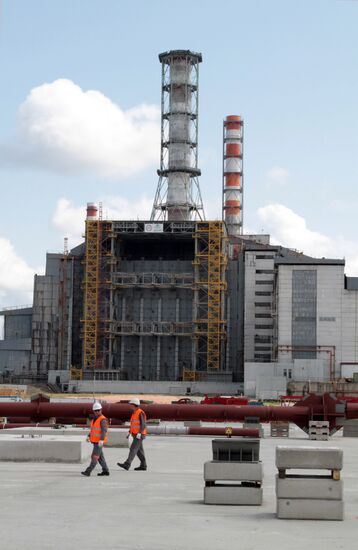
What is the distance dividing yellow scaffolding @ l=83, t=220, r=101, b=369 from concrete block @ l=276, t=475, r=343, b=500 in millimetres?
113226

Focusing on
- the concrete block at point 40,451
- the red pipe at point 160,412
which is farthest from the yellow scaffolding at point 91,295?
the concrete block at point 40,451

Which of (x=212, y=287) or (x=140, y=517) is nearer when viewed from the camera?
(x=140, y=517)

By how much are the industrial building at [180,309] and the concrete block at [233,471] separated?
99.6m

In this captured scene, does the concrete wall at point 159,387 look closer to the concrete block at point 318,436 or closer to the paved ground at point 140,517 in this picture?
the concrete block at point 318,436

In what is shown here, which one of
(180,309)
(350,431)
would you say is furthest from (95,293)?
(350,431)

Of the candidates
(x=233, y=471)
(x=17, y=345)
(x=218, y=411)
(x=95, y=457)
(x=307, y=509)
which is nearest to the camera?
(x=307, y=509)

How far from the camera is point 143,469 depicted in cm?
2483

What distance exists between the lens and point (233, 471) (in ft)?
59.0

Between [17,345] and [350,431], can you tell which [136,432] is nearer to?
[350,431]

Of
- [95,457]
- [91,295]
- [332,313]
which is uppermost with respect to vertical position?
[91,295]

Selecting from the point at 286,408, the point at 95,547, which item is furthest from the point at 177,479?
the point at 286,408

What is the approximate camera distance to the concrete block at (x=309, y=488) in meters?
16.0

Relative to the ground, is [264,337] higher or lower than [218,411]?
higher

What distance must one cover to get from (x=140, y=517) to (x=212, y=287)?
4452 inches
